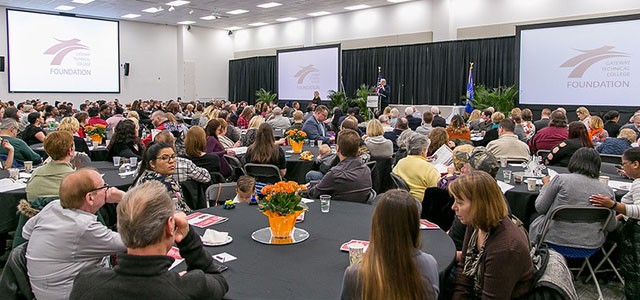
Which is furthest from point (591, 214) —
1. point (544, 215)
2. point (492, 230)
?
point (492, 230)

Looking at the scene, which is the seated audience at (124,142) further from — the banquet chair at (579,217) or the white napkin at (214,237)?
the banquet chair at (579,217)

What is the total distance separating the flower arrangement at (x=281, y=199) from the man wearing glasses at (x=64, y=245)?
761 millimetres

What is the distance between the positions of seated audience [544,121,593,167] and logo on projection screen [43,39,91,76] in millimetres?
17409

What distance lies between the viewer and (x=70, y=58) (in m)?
18.1

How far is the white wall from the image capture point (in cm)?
2007

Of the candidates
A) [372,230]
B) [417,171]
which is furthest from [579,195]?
[372,230]

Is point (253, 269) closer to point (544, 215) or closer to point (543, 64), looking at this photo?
point (544, 215)

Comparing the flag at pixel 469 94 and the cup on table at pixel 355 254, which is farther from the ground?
the flag at pixel 469 94

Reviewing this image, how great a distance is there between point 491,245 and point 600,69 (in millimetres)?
11373

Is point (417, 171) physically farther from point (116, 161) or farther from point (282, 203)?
point (116, 161)

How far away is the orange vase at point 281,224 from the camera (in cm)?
272

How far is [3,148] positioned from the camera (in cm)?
568

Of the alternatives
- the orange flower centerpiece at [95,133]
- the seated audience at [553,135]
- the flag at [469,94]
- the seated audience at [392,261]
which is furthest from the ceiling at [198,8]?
the seated audience at [392,261]

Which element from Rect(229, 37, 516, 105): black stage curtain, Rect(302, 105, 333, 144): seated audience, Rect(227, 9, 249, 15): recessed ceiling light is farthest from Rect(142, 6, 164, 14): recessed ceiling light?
Rect(302, 105, 333, 144): seated audience
